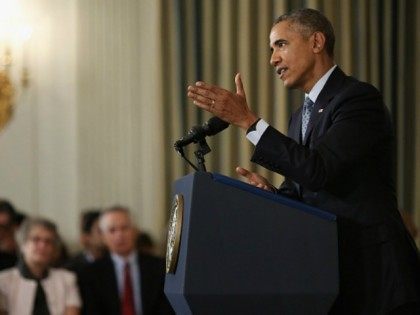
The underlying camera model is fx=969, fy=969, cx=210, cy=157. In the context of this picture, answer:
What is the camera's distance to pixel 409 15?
25.1 feet

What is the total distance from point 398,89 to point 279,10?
112 centimetres

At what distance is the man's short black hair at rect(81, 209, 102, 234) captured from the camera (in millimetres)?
7176

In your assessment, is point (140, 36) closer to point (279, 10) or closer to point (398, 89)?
point (279, 10)

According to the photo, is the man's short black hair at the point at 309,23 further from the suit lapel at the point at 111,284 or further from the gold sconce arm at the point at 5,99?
the gold sconce arm at the point at 5,99

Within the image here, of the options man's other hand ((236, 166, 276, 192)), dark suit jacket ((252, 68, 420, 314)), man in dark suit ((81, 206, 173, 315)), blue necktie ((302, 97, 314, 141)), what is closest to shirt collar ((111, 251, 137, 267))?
man in dark suit ((81, 206, 173, 315))

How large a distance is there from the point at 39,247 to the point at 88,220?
58.6 inches

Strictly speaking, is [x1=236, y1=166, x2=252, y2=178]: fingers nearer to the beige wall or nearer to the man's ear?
the man's ear

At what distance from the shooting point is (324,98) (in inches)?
123

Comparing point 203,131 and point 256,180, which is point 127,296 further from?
point 203,131

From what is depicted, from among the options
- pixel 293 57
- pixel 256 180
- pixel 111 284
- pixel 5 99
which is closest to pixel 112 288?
pixel 111 284

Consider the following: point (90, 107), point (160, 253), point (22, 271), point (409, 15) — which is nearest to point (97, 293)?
point (22, 271)

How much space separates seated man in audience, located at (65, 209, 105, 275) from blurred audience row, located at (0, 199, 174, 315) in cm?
30

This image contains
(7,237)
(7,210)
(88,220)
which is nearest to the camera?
(7,237)

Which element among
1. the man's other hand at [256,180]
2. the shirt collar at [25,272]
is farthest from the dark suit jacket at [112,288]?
the man's other hand at [256,180]
